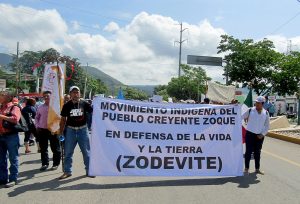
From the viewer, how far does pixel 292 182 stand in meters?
8.96

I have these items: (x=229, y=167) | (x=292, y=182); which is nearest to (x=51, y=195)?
(x=229, y=167)

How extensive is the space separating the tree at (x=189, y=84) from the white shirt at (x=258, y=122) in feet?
250

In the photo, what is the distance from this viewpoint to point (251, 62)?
41.1m

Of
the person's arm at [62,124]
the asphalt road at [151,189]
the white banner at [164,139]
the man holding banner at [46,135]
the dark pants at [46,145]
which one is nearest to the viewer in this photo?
the asphalt road at [151,189]

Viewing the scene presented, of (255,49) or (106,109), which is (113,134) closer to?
(106,109)

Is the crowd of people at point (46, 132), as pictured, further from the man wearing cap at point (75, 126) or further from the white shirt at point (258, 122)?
the white shirt at point (258, 122)

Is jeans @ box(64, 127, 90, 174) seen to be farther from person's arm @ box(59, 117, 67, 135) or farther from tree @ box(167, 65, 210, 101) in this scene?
tree @ box(167, 65, 210, 101)

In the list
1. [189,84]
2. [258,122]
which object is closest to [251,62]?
[258,122]

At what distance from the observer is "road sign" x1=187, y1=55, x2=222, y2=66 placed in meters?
59.4

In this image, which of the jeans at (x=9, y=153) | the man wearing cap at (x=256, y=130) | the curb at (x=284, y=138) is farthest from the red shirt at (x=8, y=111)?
the curb at (x=284, y=138)

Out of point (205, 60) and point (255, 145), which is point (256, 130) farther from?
point (205, 60)

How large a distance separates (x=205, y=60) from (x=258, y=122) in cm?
5209

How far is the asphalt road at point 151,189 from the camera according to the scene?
7.25 metres

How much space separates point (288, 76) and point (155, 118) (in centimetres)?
3227
